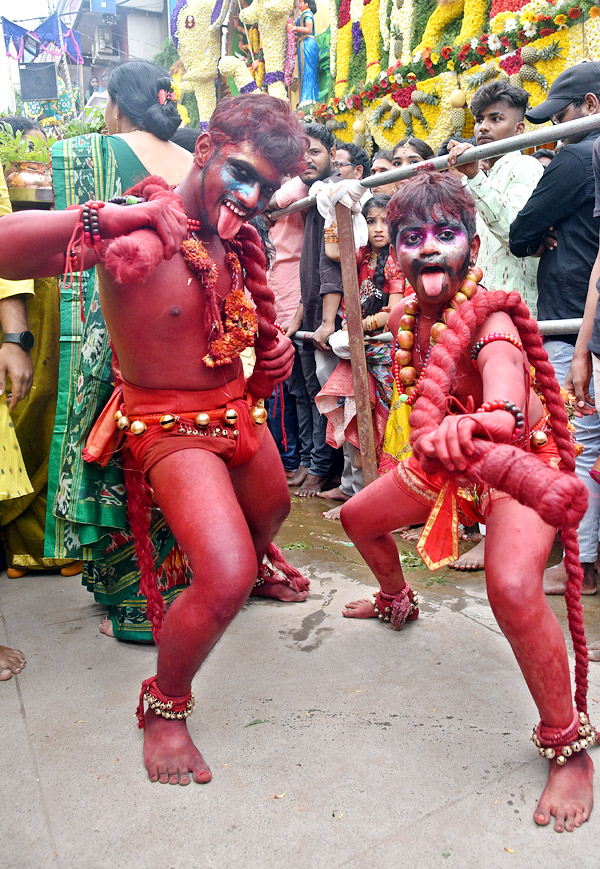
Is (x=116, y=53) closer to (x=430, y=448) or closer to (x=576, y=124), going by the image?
(x=576, y=124)

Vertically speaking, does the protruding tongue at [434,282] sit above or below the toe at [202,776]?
above

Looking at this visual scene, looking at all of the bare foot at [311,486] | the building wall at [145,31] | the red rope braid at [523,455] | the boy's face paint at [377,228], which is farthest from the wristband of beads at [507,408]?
the building wall at [145,31]

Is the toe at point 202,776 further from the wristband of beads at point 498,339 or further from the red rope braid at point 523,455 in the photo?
the wristband of beads at point 498,339

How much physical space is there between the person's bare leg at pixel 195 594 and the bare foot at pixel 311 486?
309 cm

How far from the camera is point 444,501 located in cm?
209

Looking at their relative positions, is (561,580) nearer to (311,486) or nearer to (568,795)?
(568,795)

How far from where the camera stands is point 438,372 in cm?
175

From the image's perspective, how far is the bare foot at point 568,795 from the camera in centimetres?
169

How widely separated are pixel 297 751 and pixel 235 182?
67.3 inches

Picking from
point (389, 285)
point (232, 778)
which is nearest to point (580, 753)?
point (232, 778)

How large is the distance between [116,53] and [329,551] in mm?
28322

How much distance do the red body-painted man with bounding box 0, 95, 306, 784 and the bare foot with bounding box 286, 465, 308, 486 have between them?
116 inches

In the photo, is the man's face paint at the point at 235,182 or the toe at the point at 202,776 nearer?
the toe at the point at 202,776

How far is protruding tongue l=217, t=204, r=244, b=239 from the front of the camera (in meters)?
2.10
